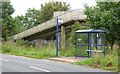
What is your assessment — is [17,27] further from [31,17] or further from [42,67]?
[42,67]

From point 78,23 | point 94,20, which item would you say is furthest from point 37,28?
point 94,20

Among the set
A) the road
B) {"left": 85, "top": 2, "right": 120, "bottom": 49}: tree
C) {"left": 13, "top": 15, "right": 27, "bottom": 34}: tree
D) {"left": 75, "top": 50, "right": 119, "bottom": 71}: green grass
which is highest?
{"left": 13, "top": 15, "right": 27, "bottom": 34}: tree

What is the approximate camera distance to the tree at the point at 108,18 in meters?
18.2

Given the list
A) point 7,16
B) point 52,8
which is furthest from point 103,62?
point 52,8

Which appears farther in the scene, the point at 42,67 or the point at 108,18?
the point at 108,18

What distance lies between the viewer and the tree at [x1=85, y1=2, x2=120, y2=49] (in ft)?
59.9

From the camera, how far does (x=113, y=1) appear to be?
1872 cm

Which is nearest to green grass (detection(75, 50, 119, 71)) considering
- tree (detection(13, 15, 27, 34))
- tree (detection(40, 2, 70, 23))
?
tree (detection(13, 15, 27, 34))

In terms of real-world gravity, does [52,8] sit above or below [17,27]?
above

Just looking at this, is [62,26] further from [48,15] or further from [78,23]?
[48,15]

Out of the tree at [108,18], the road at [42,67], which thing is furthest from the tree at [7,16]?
the road at [42,67]

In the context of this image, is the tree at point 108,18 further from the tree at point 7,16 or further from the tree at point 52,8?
the tree at point 52,8

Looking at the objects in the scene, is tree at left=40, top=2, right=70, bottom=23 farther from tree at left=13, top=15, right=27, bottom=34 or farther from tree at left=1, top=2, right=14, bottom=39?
tree at left=1, top=2, right=14, bottom=39

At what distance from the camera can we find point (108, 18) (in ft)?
60.3
